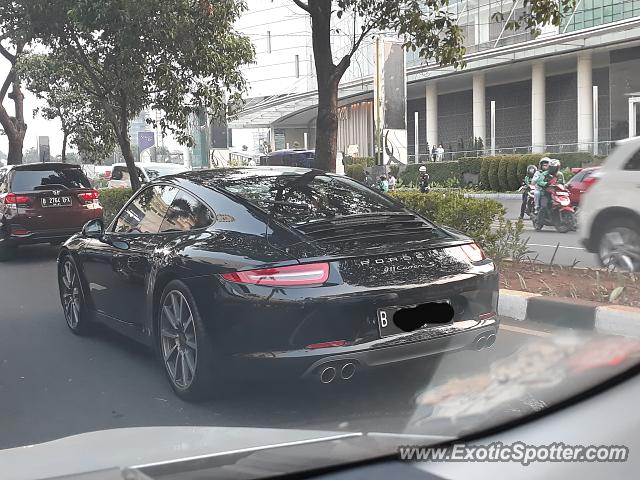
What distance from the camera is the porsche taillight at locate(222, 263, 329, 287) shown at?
3.45 metres

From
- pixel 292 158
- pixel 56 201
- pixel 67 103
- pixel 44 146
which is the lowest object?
pixel 56 201

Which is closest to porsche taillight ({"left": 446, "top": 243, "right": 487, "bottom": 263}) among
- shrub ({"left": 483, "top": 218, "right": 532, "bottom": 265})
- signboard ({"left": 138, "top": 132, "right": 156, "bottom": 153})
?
shrub ({"left": 483, "top": 218, "right": 532, "bottom": 265})

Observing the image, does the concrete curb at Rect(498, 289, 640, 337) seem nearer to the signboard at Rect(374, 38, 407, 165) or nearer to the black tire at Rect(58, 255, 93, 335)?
the black tire at Rect(58, 255, 93, 335)

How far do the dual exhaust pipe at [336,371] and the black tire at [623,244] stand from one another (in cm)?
452

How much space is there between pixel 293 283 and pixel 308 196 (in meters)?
1.09

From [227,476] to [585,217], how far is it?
652 cm

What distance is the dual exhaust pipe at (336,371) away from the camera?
3.39 metres

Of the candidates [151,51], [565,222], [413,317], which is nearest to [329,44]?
[151,51]

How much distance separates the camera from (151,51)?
12.6 metres

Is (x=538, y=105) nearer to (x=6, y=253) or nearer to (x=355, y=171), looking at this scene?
(x=355, y=171)

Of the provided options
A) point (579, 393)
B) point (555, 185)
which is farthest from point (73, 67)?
point (579, 393)

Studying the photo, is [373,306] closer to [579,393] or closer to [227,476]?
[579,393]

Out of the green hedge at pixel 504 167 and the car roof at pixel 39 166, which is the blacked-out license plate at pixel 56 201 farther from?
the green hedge at pixel 504 167

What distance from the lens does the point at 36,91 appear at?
18.7 m
